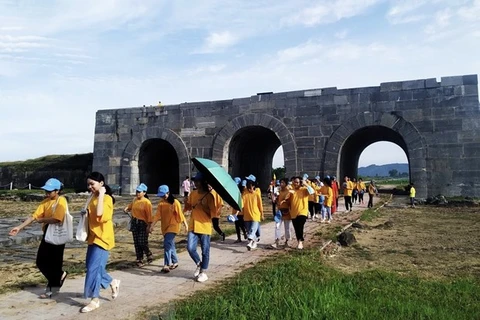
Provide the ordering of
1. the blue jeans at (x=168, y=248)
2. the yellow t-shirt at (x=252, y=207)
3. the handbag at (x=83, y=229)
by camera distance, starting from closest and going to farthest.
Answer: the handbag at (x=83, y=229) → the blue jeans at (x=168, y=248) → the yellow t-shirt at (x=252, y=207)

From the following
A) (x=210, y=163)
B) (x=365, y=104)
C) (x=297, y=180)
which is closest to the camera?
(x=210, y=163)

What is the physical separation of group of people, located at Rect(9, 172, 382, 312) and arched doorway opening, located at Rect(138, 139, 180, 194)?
12.4 metres

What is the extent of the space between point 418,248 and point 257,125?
10.8 meters

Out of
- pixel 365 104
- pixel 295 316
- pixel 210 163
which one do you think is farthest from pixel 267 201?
pixel 295 316

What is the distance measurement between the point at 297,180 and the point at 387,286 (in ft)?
10.8

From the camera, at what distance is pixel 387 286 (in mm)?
5234

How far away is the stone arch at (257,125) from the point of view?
57.4ft

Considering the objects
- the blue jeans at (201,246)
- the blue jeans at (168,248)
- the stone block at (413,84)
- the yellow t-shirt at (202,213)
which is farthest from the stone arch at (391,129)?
the blue jeans at (201,246)

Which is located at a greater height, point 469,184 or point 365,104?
point 365,104

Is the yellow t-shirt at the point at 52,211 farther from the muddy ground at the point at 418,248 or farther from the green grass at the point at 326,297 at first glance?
the muddy ground at the point at 418,248

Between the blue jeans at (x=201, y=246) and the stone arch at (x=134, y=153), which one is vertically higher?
the stone arch at (x=134, y=153)

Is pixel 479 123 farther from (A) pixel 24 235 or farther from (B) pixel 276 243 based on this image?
(A) pixel 24 235

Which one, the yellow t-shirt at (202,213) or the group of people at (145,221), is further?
the yellow t-shirt at (202,213)

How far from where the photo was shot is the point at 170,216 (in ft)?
21.7
